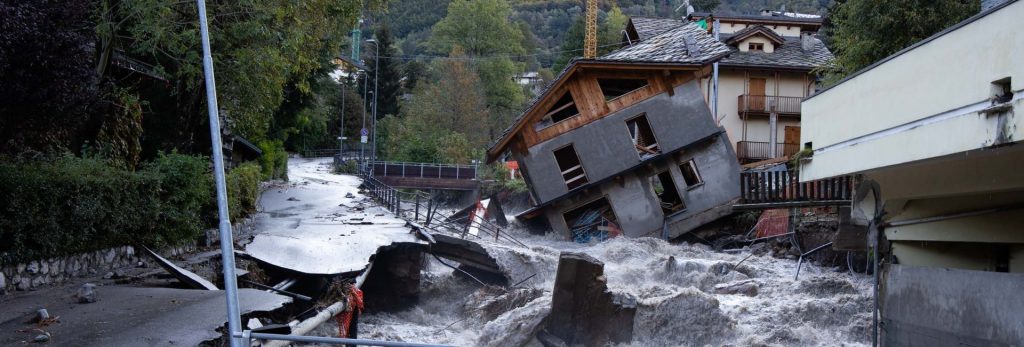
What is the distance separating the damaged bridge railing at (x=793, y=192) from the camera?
21631 millimetres

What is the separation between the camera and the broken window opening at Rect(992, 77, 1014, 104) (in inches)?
312

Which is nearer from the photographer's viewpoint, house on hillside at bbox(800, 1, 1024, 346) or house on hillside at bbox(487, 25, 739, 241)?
house on hillside at bbox(800, 1, 1024, 346)

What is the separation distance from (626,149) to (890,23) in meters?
13.7

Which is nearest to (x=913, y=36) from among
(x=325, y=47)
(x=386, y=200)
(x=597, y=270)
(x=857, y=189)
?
(x=857, y=189)

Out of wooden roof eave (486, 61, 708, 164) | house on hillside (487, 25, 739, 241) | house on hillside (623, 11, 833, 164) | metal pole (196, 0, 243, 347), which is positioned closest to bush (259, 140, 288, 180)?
house on hillside (487, 25, 739, 241)

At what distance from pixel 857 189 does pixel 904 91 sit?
4.45 metres

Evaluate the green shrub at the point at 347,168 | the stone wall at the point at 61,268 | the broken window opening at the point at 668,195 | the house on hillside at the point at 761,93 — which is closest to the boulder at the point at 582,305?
the stone wall at the point at 61,268

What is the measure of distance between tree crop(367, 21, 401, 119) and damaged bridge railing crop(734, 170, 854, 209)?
62.8m

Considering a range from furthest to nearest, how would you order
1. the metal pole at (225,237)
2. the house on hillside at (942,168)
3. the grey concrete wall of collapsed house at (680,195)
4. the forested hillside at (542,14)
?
the forested hillside at (542,14)
the grey concrete wall of collapsed house at (680,195)
the house on hillside at (942,168)
the metal pole at (225,237)

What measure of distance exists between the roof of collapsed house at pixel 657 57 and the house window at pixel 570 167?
7.27ft

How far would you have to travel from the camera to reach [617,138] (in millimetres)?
34094

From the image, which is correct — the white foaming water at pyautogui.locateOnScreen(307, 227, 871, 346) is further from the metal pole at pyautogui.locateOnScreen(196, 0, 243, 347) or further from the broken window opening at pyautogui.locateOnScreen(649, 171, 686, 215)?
the broken window opening at pyautogui.locateOnScreen(649, 171, 686, 215)

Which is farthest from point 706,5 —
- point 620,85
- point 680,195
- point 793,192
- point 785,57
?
point 793,192

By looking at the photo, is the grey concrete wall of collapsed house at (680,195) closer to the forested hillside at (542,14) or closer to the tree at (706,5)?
the tree at (706,5)
